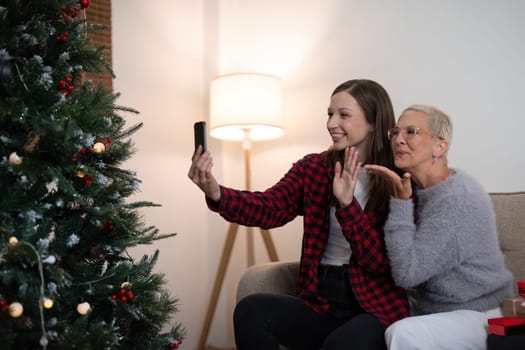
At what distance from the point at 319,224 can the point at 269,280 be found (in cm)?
28

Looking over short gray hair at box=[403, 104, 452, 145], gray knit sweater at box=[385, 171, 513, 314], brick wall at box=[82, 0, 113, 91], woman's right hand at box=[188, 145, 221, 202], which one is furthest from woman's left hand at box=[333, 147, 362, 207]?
brick wall at box=[82, 0, 113, 91]

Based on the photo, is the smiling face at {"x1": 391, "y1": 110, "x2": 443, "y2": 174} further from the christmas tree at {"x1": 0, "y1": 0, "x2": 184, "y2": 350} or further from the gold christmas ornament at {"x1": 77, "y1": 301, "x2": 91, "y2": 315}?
the gold christmas ornament at {"x1": 77, "y1": 301, "x2": 91, "y2": 315}

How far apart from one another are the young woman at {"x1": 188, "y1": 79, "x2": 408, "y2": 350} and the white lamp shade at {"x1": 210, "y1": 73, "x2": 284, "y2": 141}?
721mm

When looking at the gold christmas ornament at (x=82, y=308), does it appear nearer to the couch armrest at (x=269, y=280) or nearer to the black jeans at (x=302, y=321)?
the black jeans at (x=302, y=321)

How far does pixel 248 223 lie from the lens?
5.77 feet

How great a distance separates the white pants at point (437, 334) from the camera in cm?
139

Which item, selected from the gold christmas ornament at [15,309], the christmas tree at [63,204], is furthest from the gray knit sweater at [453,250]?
the gold christmas ornament at [15,309]

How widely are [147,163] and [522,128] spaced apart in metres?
1.74

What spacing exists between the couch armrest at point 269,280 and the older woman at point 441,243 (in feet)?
1.58

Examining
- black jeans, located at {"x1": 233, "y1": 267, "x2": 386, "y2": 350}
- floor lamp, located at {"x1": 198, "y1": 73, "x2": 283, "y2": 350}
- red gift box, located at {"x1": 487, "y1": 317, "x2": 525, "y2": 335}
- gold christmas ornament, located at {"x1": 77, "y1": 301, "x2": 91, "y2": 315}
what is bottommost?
black jeans, located at {"x1": 233, "y1": 267, "x2": 386, "y2": 350}

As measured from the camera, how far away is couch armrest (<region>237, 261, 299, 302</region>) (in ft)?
6.10

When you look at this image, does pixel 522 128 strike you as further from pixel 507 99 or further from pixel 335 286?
pixel 335 286

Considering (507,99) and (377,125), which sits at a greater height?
(507,99)

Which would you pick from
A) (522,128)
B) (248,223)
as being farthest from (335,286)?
(522,128)
